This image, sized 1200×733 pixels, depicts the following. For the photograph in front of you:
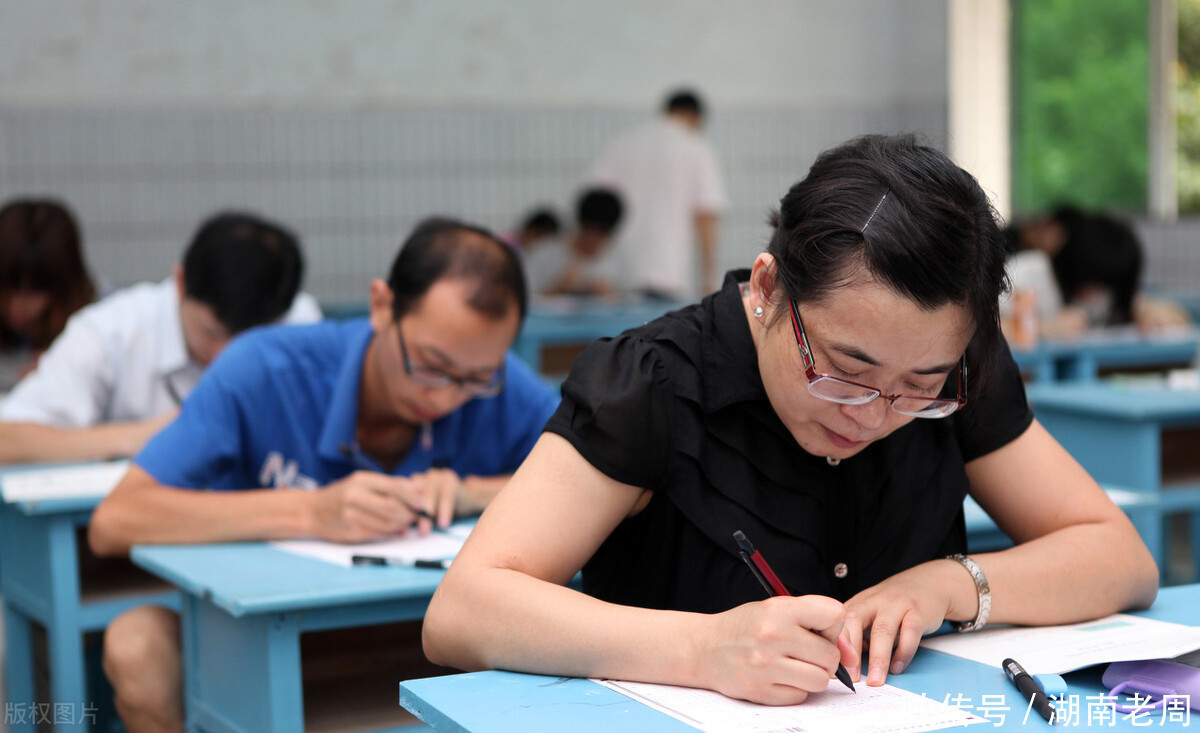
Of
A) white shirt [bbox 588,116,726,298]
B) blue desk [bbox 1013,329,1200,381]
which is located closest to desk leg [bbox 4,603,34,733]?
blue desk [bbox 1013,329,1200,381]

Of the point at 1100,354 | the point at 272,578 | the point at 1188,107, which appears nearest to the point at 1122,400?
the point at 1100,354

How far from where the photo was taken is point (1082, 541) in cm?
145

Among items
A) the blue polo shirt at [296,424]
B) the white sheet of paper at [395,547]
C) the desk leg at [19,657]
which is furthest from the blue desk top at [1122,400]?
the desk leg at [19,657]

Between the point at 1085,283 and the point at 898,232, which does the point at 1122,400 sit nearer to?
the point at 1085,283

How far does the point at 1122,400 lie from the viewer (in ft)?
10.3

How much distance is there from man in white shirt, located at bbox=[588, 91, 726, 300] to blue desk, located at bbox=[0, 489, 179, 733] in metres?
4.81

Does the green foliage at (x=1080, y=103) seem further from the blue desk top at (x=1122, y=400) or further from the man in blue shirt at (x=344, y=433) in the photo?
the man in blue shirt at (x=344, y=433)

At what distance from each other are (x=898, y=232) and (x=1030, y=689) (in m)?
0.42

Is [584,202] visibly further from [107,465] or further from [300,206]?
[107,465]

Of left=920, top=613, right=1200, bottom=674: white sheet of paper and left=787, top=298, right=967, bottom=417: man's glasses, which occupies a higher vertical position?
left=787, top=298, right=967, bottom=417: man's glasses

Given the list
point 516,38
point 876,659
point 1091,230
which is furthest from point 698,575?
point 516,38

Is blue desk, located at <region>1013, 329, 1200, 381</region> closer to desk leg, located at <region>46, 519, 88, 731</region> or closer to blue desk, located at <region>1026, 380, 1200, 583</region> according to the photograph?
blue desk, located at <region>1026, 380, 1200, 583</region>

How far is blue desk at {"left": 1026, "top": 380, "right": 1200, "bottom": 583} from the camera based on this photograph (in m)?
3.00

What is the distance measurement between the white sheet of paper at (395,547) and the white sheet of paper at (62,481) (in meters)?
0.46
